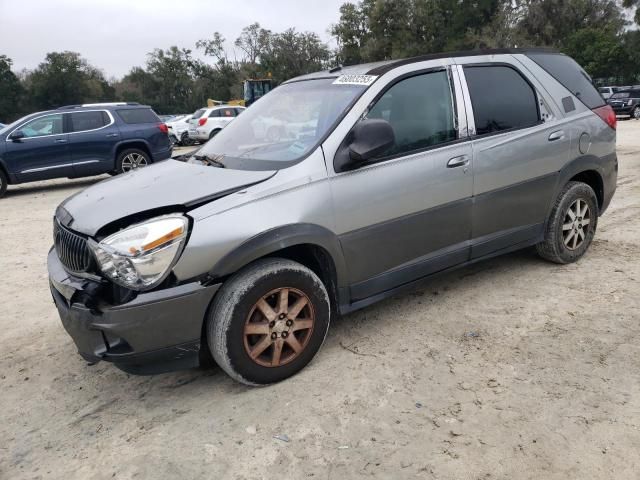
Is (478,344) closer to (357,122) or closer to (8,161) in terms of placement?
(357,122)

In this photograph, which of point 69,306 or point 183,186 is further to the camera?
point 183,186

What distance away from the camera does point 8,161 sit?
34.4ft

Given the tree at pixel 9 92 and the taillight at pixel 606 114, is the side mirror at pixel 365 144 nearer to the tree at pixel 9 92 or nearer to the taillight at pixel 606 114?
the taillight at pixel 606 114

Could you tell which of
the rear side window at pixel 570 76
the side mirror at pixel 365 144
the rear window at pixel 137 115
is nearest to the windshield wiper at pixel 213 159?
the side mirror at pixel 365 144

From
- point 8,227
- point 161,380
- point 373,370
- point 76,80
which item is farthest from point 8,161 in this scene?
point 76,80

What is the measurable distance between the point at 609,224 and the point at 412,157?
11.5 feet

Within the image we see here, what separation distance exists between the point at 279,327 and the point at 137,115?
33.1ft

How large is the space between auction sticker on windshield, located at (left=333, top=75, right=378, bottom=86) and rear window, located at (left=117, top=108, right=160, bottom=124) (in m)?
9.02

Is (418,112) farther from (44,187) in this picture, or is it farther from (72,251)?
(44,187)

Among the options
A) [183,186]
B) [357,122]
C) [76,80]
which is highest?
[76,80]

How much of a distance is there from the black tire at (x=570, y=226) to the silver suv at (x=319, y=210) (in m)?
0.02

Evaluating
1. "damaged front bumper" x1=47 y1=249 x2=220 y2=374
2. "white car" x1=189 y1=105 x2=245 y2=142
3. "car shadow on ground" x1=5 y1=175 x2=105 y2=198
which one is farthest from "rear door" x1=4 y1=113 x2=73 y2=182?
"white car" x1=189 y1=105 x2=245 y2=142

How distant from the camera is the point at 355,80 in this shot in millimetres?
3445

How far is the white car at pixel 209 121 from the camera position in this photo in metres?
21.3
